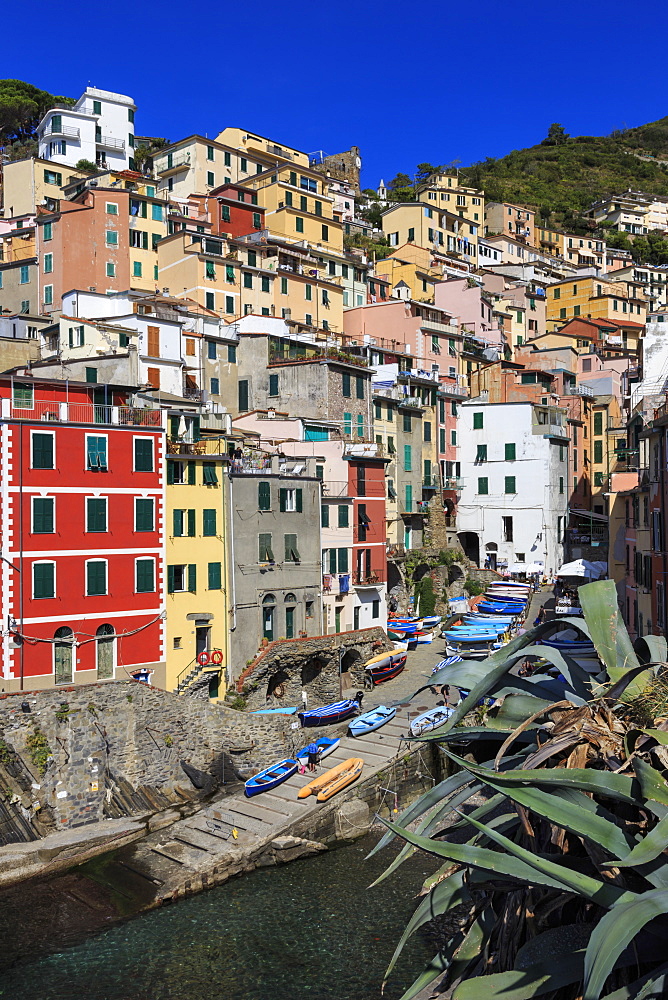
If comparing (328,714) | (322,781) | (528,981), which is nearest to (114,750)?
(322,781)

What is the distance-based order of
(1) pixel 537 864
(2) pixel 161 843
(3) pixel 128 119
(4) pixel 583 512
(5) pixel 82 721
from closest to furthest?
(1) pixel 537 864 < (2) pixel 161 843 < (5) pixel 82 721 < (4) pixel 583 512 < (3) pixel 128 119

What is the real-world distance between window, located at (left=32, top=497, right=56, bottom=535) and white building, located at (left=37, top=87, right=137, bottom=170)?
194 feet

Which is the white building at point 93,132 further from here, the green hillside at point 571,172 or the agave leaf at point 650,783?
the agave leaf at point 650,783

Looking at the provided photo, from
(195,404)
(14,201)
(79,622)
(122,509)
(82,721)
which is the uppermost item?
(14,201)

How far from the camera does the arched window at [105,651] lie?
36.2 metres

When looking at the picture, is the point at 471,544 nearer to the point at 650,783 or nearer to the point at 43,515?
the point at 43,515

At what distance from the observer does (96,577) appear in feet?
119

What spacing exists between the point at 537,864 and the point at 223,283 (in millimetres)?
58824

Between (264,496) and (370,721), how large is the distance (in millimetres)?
11322

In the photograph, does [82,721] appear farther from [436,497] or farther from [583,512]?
[583,512]

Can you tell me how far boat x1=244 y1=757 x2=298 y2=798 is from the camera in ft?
110

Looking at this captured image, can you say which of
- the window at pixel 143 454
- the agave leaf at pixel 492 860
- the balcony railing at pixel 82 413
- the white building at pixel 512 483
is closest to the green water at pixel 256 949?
the agave leaf at pixel 492 860

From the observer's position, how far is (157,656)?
38156mm

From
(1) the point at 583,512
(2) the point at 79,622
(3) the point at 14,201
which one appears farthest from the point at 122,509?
(3) the point at 14,201
